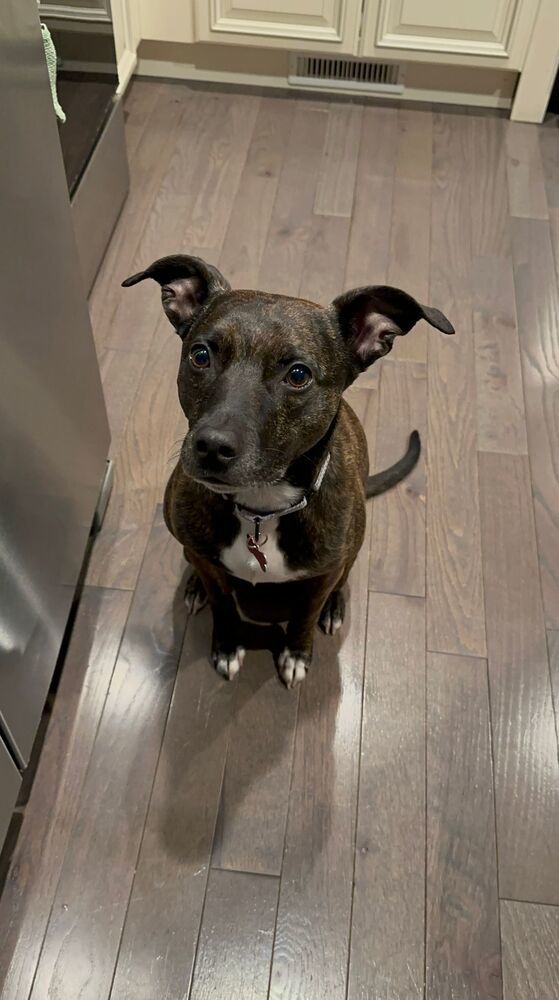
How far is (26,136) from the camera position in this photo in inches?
50.5

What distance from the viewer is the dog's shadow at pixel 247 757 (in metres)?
1.53

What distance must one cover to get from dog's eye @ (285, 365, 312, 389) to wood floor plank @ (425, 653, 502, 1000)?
2.68ft

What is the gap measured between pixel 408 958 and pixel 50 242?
4.60 ft

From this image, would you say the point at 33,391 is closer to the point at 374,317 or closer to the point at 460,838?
the point at 374,317

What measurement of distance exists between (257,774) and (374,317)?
36.1 inches

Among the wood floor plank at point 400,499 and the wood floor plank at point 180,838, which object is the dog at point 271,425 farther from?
the wood floor plank at point 400,499

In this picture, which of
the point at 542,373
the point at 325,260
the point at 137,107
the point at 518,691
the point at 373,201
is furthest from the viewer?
the point at 137,107

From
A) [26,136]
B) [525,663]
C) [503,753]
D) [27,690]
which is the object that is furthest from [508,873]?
[26,136]

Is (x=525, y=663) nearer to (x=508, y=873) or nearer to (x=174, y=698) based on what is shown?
(x=508, y=873)

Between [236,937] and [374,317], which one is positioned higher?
[374,317]

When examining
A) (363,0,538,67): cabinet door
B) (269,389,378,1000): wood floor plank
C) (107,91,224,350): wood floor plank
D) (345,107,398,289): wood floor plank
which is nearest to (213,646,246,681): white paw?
(269,389,378,1000): wood floor plank

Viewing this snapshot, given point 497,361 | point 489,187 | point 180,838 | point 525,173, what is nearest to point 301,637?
point 180,838

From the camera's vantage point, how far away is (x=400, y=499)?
2.07 metres

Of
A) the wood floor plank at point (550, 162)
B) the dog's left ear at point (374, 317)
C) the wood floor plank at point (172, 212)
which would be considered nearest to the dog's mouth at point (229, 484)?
the dog's left ear at point (374, 317)
